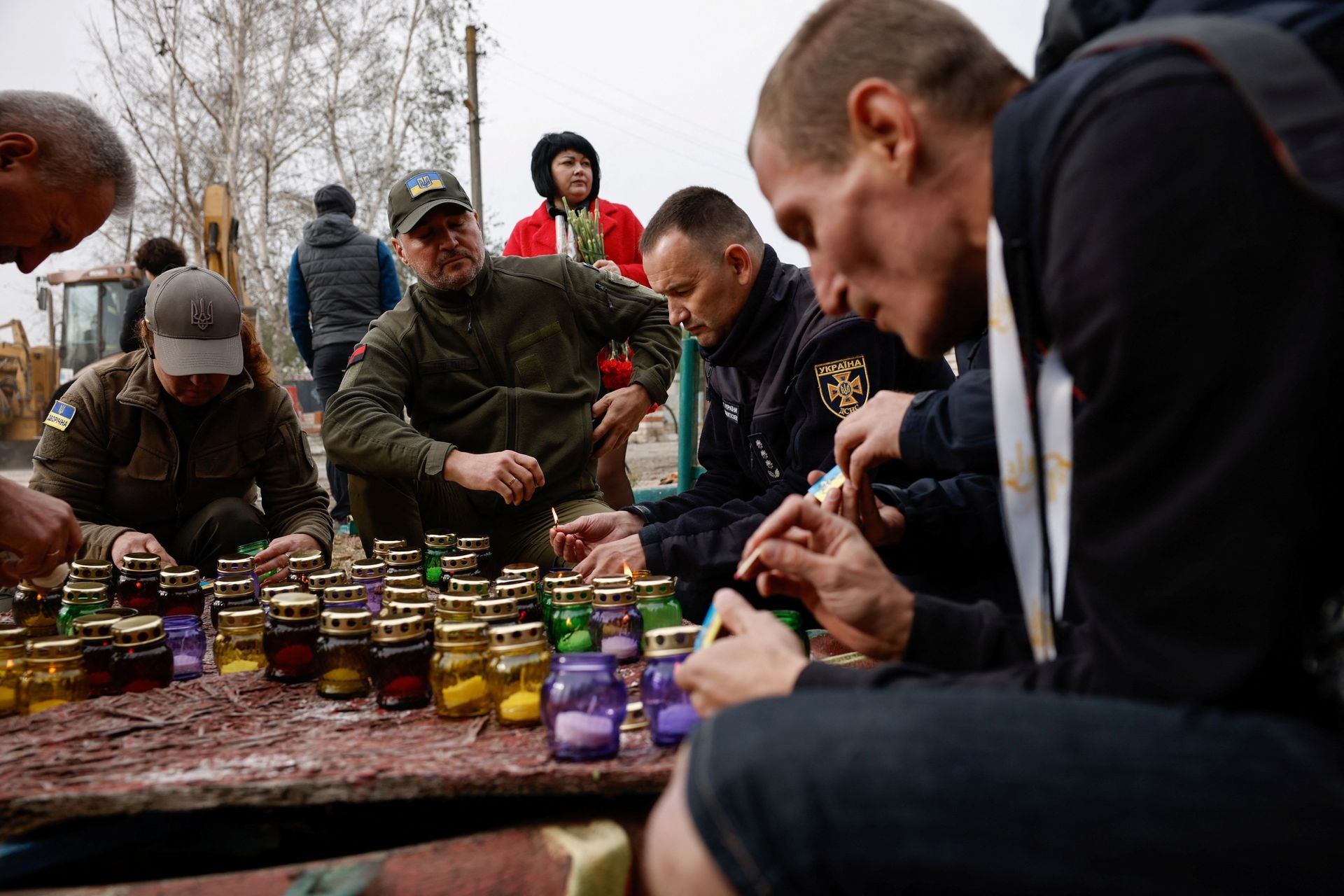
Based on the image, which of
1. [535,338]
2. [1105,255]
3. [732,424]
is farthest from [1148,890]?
[535,338]

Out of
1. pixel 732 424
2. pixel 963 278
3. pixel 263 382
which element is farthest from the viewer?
pixel 263 382

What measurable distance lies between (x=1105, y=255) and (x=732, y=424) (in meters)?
2.87

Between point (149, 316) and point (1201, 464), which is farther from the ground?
point (149, 316)

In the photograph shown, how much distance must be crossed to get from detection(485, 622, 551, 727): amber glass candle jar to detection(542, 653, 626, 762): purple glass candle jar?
162 mm

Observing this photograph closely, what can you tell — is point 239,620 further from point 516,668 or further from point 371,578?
point 516,668

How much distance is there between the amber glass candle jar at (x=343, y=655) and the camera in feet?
7.59

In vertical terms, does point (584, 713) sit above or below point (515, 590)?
below

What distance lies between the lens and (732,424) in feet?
13.2

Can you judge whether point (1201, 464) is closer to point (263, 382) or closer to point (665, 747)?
point (665, 747)

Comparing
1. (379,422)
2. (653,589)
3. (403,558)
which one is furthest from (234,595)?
(379,422)

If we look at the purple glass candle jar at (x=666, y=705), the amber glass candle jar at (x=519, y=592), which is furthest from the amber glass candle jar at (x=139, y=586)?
the purple glass candle jar at (x=666, y=705)

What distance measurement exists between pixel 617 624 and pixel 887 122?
4.95ft

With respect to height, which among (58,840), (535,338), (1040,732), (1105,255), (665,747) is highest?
(535,338)

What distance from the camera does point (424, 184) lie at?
15.6 ft
